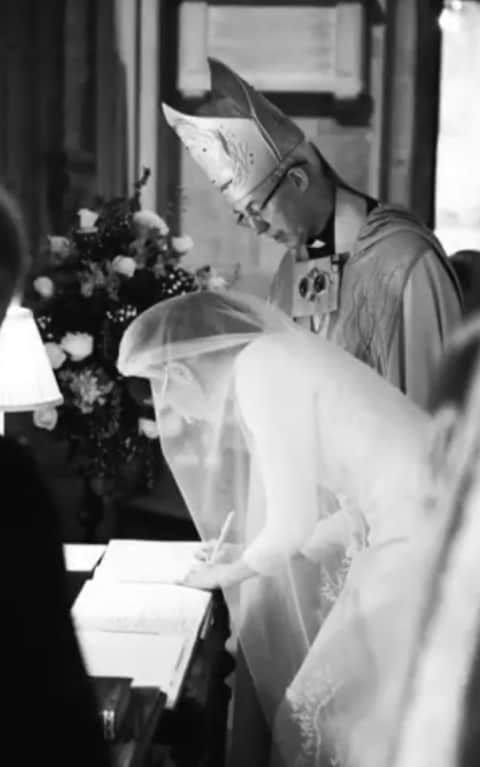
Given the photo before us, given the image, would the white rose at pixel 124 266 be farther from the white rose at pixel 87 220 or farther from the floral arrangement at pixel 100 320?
the white rose at pixel 87 220

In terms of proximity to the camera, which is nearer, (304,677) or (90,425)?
(304,677)

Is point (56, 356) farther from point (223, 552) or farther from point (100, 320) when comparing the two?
point (223, 552)

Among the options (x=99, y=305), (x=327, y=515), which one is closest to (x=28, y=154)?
(x=99, y=305)

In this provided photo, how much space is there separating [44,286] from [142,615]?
827 mm

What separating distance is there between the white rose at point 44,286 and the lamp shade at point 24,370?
1.14 feet

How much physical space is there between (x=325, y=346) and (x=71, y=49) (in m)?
1.38

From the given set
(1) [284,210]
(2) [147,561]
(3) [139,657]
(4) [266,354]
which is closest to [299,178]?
(1) [284,210]

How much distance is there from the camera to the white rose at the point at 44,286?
7.38ft

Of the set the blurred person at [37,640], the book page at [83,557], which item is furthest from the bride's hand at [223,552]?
the blurred person at [37,640]

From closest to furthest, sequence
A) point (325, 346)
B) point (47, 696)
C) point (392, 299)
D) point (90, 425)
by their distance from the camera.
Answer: point (47, 696)
point (325, 346)
point (392, 299)
point (90, 425)

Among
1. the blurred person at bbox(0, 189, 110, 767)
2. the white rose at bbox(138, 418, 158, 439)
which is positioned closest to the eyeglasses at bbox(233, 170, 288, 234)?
the white rose at bbox(138, 418, 158, 439)

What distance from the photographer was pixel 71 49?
2600 mm

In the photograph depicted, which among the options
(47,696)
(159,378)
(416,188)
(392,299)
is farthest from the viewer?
(416,188)

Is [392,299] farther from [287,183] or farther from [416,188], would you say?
[416,188]
